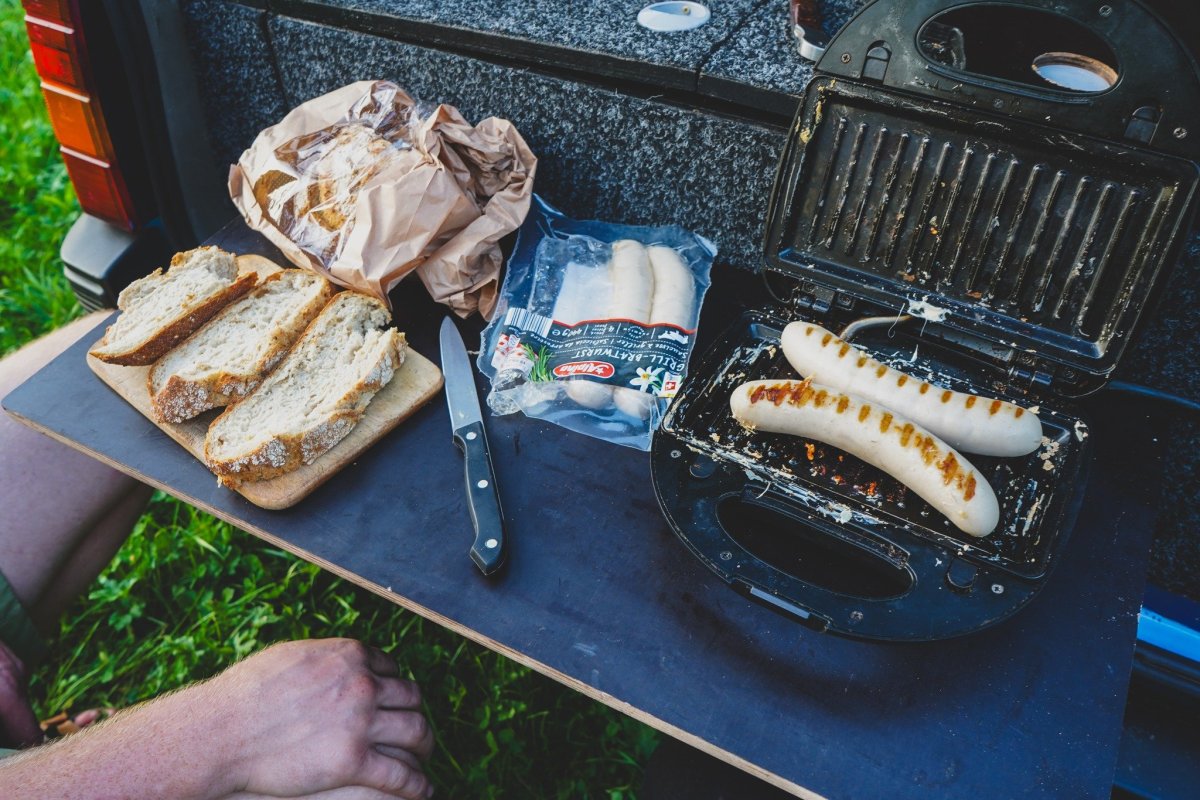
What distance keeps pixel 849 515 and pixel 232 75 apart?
210 centimetres

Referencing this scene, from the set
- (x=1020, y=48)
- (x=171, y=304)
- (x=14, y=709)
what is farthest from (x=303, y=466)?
(x=1020, y=48)

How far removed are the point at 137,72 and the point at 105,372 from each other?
847mm

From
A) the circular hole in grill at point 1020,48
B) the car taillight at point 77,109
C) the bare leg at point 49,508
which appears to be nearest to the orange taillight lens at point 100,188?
the car taillight at point 77,109

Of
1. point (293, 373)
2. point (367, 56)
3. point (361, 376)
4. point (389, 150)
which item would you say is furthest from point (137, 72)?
point (361, 376)

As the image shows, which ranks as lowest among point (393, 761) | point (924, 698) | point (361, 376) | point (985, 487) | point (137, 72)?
point (393, 761)

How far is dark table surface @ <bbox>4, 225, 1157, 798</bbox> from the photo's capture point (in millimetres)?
1206

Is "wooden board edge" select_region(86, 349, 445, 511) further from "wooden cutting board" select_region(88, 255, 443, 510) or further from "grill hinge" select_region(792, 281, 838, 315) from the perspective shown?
"grill hinge" select_region(792, 281, 838, 315)

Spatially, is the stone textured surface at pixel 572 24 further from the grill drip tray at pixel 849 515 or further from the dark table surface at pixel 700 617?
the dark table surface at pixel 700 617

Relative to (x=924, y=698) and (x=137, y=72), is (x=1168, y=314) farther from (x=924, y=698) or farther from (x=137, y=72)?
(x=137, y=72)

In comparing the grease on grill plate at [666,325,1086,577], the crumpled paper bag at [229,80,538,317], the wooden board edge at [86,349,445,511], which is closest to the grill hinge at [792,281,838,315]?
the grease on grill plate at [666,325,1086,577]

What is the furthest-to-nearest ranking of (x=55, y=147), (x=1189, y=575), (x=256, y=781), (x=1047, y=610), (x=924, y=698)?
(x=55, y=147) < (x=1189, y=575) < (x=256, y=781) < (x=1047, y=610) < (x=924, y=698)

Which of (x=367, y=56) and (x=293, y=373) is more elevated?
(x=367, y=56)

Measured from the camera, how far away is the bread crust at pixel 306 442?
152cm

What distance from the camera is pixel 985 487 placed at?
1336mm
